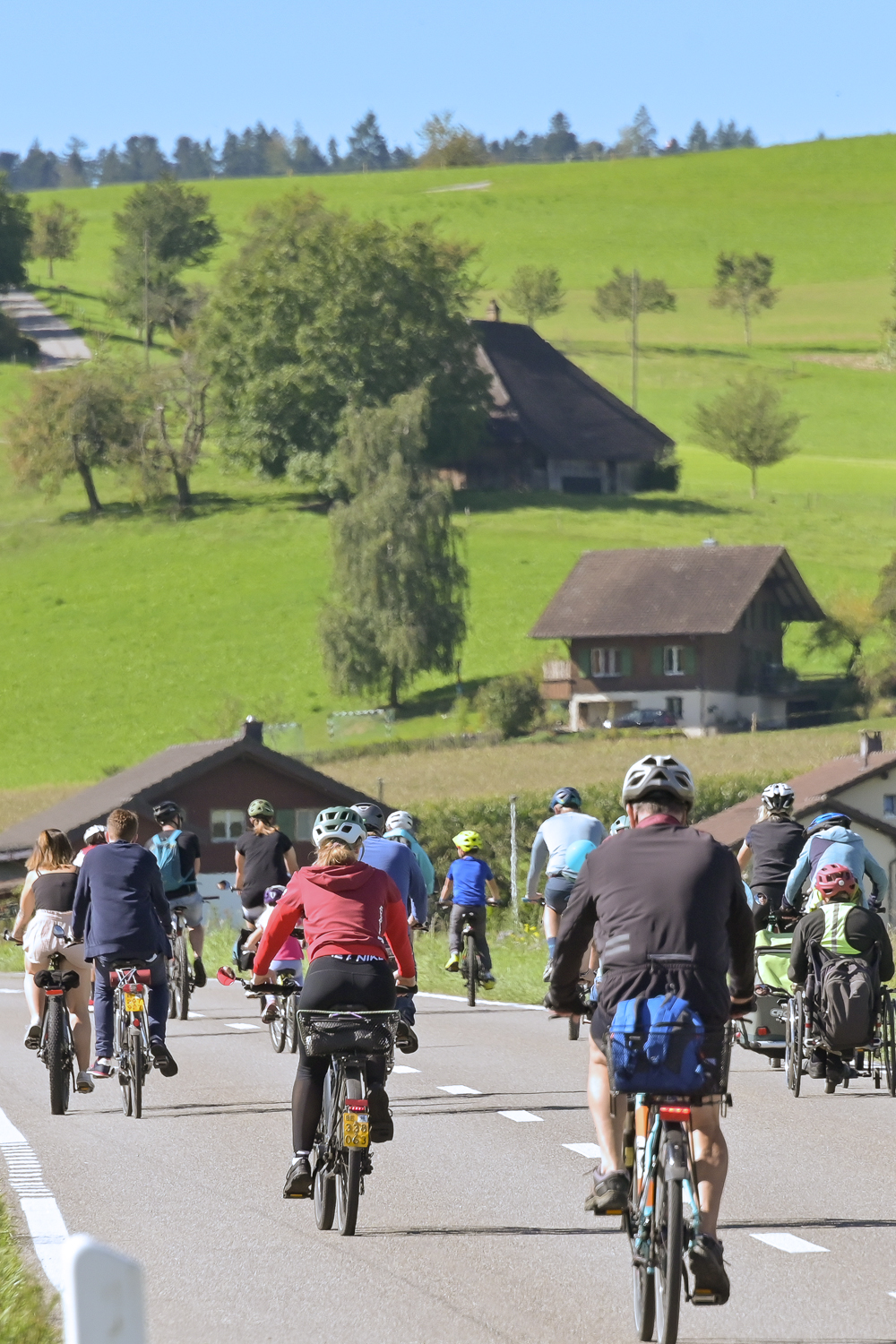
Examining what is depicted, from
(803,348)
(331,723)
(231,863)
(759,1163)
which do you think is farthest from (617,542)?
(759,1163)

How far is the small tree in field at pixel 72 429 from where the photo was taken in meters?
98.9

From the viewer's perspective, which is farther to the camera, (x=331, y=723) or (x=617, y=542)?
(x=617, y=542)


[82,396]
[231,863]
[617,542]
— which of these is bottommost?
[231,863]

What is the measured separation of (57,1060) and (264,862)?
5.26 m

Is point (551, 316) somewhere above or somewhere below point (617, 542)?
above

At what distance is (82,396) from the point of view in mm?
99250

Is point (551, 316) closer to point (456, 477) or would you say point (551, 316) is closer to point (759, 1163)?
point (456, 477)

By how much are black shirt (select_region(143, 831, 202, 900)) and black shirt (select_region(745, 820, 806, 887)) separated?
5.82m

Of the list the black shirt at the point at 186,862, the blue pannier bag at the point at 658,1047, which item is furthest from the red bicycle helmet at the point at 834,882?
the black shirt at the point at 186,862

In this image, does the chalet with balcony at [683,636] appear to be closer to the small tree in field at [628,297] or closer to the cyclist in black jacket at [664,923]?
the small tree in field at [628,297]

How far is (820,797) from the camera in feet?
176

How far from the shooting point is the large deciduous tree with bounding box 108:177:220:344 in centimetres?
13762

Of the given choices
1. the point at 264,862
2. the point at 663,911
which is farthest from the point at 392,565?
the point at 663,911

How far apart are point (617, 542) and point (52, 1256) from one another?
8712 cm
